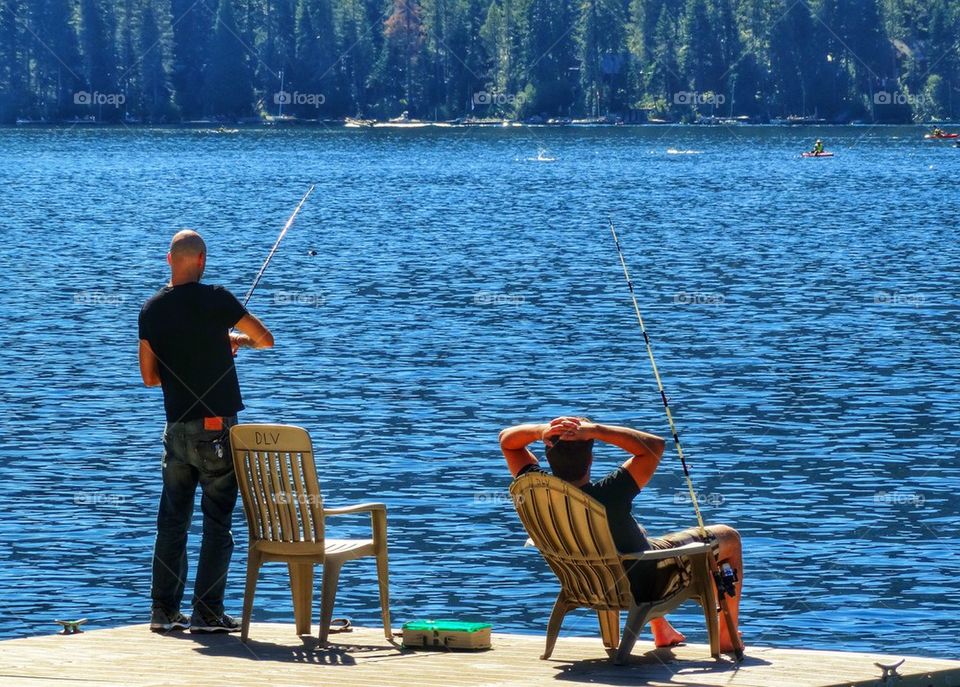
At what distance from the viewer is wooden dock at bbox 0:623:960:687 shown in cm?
998

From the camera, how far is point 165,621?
38.2 feet

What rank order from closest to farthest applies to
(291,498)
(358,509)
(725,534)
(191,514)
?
(725,534)
(291,498)
(358,509)
(191,514)

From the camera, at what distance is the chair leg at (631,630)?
33.9 ft

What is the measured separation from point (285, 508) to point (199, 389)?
91 centimetres

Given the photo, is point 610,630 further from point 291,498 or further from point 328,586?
point 291,498

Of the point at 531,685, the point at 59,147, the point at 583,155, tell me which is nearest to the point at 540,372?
the point at 531,685

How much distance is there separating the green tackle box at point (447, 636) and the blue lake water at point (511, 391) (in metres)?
3.57

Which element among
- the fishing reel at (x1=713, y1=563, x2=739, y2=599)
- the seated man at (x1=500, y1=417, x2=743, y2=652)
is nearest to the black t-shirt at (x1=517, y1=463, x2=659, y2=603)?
the seated man at (x1=500, y1=417, x2=743, y2=652)

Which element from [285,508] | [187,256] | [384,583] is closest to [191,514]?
[285,508]

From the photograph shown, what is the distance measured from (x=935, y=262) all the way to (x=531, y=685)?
46676 millimetres

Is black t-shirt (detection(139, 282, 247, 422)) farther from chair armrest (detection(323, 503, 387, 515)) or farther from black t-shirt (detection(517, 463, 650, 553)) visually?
black t-shirt (detection(517, 463, 650, 553))

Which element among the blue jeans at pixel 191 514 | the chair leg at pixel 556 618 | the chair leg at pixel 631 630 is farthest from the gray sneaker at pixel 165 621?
the chair leg at pixel 631 630

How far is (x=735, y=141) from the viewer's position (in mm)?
180125

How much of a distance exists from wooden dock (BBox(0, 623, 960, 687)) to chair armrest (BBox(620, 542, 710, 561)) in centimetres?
63
